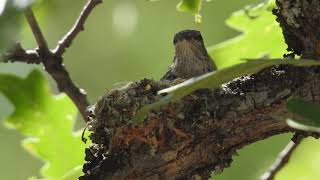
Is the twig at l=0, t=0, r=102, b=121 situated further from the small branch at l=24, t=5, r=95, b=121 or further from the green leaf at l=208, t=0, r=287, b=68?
the green leaf at l=208, t=0, r=287, b=68

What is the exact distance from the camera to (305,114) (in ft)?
5.24

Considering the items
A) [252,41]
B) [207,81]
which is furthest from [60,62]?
[207,81]

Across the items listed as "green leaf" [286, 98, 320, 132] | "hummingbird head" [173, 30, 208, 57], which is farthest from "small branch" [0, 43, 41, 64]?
"green leaf" [286, 98, 320, 132]

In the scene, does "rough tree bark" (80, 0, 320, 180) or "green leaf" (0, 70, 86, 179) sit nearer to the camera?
"rough tree bark" (80, 0, 320, 180)

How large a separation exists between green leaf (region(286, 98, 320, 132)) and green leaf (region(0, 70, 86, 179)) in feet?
6.15

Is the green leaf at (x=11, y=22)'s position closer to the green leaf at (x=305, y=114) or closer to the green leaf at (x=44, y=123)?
the green leaf at (x=305, y=114)

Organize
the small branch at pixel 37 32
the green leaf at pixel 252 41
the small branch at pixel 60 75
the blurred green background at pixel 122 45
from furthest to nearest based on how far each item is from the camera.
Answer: the blurred green background at pixel 122 45
the green leaf at pixel 252 41
the small branch at pixel 60 75
the small branch at pixel 37 32

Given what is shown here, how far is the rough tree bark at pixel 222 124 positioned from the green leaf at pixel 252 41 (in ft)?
3.29

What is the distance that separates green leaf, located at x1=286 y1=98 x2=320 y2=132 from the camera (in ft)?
5.05

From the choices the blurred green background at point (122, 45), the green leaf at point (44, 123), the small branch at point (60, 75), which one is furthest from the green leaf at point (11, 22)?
the blurred green background at point (122, 45)

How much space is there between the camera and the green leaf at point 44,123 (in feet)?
11.1

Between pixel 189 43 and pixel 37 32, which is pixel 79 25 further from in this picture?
pixel 189 43

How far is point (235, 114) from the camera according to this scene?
2.44m

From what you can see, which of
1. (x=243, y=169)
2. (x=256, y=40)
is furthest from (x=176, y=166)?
(x=243, y=169)
